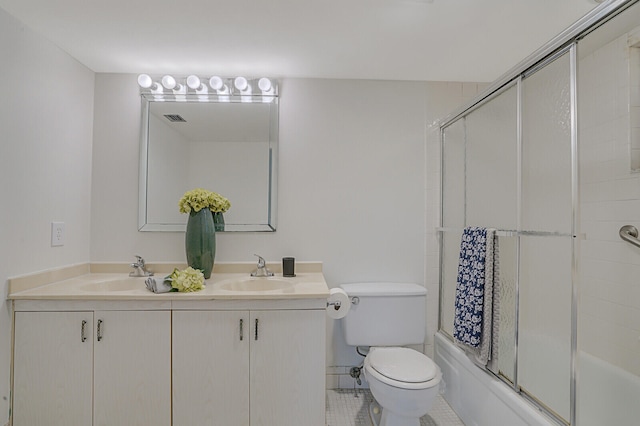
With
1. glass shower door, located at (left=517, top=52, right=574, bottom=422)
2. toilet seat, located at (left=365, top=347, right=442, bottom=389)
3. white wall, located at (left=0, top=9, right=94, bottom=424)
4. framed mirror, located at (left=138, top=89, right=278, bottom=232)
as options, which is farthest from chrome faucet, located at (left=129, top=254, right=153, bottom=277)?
glass shower door, located at (left=517, top=52, right=574, bottom=422)

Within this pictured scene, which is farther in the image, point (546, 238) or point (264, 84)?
point (264, 84)

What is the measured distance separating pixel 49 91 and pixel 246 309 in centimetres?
153

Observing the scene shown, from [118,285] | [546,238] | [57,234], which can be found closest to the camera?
[546,238]

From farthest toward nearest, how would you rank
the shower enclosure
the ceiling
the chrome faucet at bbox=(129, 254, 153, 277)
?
1. the chrome faucet at bbox=(129, 254, 153, 277)
2. the ceiling
3. the shower enclosure

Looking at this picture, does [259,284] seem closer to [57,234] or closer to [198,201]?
[198,201]

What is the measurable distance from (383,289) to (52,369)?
5.59ft

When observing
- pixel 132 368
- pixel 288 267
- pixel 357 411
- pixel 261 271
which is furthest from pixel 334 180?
pixel 132 368

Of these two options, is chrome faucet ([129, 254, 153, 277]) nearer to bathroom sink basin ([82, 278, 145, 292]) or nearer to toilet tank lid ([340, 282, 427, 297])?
bathroom sink basin ([82, 278, 145, 292])

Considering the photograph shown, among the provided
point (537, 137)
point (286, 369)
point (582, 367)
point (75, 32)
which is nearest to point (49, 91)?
point (75, 32)

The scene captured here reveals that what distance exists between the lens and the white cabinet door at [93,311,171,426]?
63.2 inches

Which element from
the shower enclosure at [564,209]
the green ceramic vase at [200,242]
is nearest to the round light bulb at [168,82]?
the green ceramic vase at [200,242]

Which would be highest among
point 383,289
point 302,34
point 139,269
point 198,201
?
point 302,34

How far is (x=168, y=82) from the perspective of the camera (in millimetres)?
2127

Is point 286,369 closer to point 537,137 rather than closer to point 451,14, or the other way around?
point 537,137
